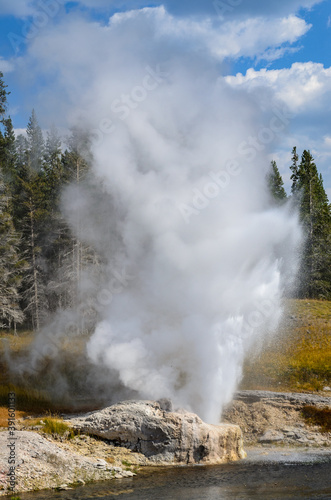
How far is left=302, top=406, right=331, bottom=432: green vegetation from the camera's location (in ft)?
73.5

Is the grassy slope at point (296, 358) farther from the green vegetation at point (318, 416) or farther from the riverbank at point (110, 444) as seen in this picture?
the green vegetation at point (318, 416)

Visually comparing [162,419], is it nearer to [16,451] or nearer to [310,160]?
[16,451]

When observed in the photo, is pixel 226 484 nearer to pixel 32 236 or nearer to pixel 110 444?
pixel 110 444

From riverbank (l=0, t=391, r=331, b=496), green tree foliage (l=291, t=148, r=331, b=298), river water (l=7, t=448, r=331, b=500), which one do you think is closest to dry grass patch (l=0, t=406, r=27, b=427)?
riverbank (l=0, t=391, r=331, b=496)

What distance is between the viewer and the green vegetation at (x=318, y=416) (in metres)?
22.4

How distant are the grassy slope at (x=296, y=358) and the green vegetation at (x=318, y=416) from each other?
174 inches

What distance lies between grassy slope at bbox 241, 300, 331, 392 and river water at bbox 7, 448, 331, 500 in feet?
33.3

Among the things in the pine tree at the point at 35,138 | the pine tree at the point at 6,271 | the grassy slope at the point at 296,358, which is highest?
the pine tree at the point at 35,138

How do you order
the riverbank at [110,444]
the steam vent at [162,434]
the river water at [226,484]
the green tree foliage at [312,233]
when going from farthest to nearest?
1. the green tree foliage at [312,233]
2. the steam vent at [162,434]
3. the riverbank at [110,444]
4. the river water at [226,484]

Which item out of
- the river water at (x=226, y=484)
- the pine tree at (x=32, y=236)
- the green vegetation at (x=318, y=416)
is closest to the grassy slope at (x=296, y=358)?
the green vegetation at (x=318, y=416)

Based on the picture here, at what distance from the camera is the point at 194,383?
21609 millimetres

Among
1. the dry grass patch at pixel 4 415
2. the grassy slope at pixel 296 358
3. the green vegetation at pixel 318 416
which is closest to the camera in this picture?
the dry grass patch at pixel 4 415

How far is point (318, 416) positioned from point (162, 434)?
842cm

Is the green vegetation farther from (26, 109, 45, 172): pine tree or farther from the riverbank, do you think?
(26, 109, 45, 172): pine tree
